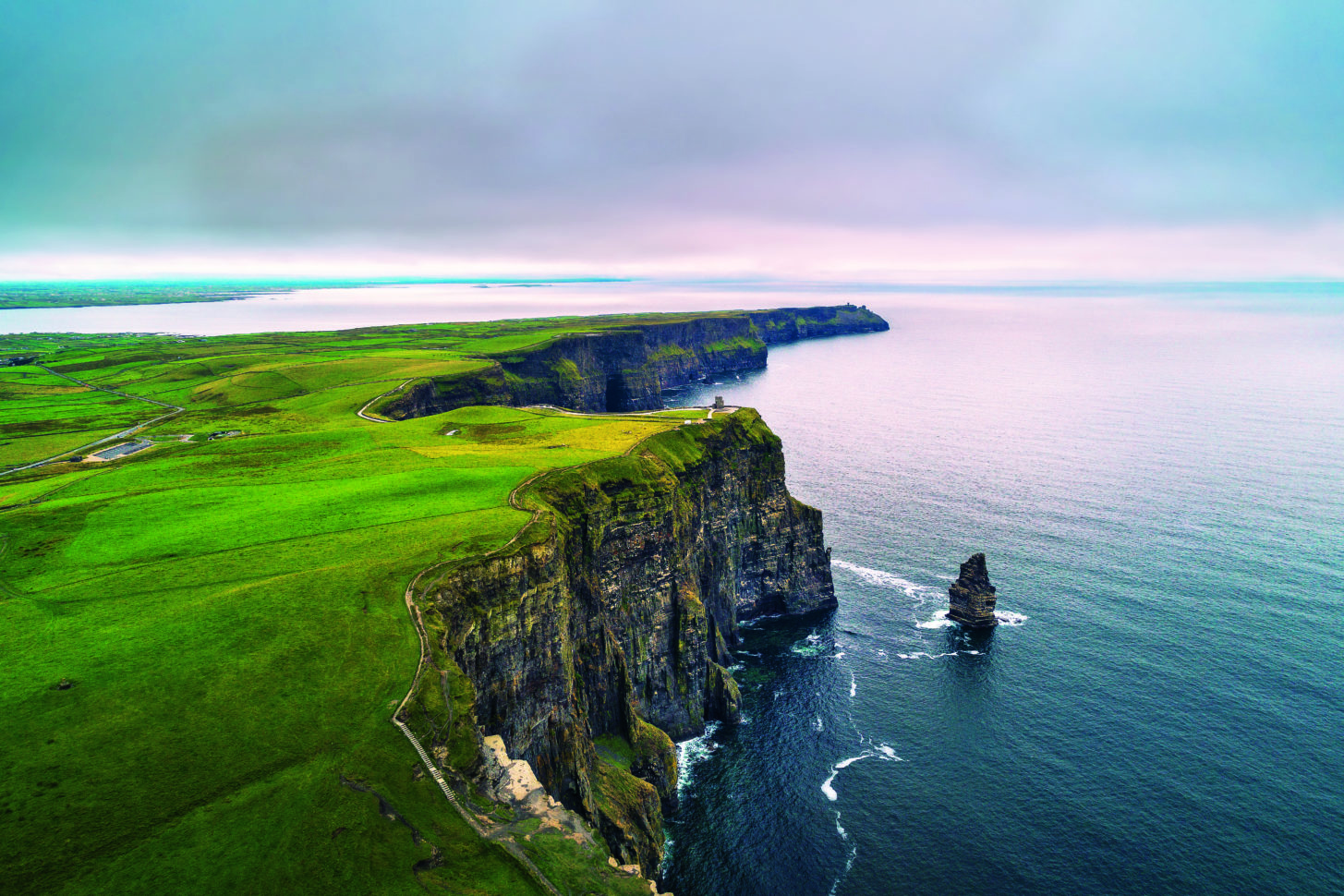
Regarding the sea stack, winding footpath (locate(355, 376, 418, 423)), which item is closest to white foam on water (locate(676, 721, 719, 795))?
the sea stack

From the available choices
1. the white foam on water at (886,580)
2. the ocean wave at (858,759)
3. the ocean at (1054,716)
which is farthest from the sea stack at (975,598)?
the ocean wave at (858,759)

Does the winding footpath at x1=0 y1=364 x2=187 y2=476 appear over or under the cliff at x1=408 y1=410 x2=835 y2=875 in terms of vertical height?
over

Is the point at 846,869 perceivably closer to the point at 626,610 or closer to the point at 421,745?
the point at 626,610

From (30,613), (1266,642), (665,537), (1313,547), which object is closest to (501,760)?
(30,613)

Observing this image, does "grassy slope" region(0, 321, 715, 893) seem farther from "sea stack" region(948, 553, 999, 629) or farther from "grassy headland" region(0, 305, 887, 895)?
"sea stack" region(948, 553, 999, 629)

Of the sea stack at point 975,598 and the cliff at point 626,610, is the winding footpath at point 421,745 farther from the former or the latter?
the sea stack at point 975,598

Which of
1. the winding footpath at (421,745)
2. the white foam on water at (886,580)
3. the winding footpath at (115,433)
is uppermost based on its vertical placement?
the winding footpath at (115,433)

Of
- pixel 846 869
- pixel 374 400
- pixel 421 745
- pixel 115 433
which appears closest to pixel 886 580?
pixel 846 869

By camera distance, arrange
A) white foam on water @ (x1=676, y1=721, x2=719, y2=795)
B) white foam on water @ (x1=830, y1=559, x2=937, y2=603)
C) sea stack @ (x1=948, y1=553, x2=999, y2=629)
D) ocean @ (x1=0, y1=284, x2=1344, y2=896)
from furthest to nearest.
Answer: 1. white foam on water @ (x1=830, y1=559, x2=937, y2=603)
2. sea stack @ (x1=948, y1=553, x2=999, y2=629)
3. white foam on water @ (x1=676, y1=721, x2=719, y2=795)
4. ocean @ (x1=0, y1=284, x2=1344, y2=896)
